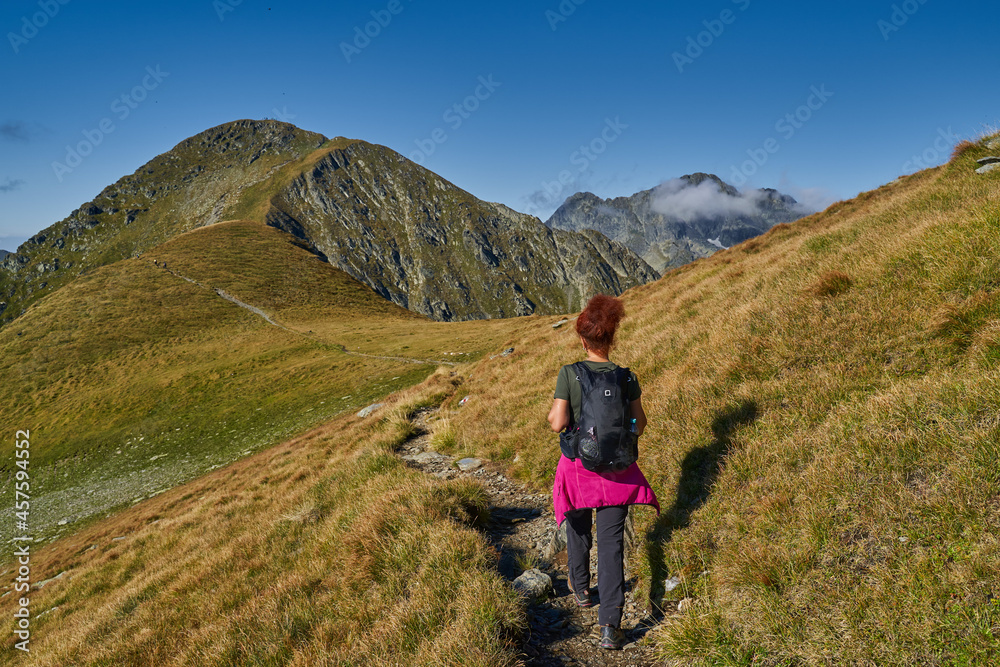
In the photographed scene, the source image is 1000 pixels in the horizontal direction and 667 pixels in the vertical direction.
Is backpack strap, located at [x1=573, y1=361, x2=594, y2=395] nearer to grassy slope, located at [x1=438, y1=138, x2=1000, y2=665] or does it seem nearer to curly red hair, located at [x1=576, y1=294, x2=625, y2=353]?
curly red hair, located at [x1=576, y1=294, x2=625, y2=353]

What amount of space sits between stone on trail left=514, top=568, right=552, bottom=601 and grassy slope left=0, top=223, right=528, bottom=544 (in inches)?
1104

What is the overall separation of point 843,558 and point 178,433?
141ft

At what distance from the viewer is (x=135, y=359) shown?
52438mm

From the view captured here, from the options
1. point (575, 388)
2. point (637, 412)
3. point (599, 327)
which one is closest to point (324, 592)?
point (575, 388)

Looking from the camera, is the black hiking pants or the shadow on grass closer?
the black hiking pants

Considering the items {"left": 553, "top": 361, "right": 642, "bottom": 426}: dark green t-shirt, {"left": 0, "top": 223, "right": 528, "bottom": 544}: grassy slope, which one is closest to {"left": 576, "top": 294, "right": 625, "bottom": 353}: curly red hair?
{"left": 553, "top": 361, "right": 642, "bottom": 426}: dark green t-shirt

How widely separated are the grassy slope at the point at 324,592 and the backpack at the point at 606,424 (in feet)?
6.00

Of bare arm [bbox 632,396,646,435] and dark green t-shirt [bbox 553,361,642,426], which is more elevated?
dark green t-shirt [bbox 553,361,642,426]

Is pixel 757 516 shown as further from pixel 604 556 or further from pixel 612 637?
pixel 612 637

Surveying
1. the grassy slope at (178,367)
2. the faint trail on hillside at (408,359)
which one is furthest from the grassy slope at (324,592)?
the faint trail on hillside at (408,359)

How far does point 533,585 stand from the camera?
5.18m

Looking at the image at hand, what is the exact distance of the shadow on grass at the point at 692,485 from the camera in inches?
193

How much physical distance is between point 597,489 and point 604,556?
0.65 m

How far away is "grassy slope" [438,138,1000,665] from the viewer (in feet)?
10.3
